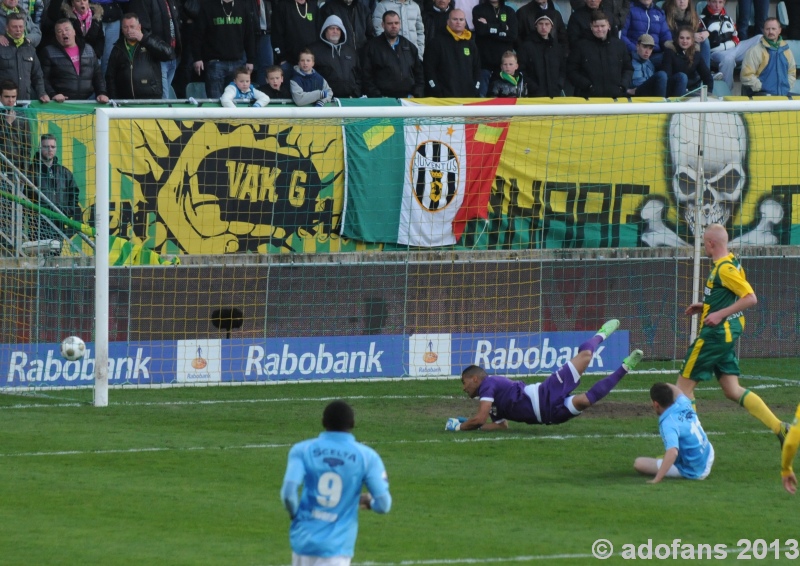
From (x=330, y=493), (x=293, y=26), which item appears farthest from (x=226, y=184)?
(x=330, y=493)

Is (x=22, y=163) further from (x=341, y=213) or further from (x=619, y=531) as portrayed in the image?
(x=619, y=531)

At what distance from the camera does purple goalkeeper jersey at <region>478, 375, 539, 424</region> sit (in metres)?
13.4

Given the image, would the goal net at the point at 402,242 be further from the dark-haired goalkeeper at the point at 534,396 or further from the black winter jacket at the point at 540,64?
the dark-haired goalkeeper at the point at 534,396

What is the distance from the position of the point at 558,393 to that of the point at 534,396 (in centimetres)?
23

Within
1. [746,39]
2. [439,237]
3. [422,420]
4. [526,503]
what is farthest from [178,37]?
[526,503]

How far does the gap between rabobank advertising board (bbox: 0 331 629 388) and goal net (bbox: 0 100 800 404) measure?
27mm

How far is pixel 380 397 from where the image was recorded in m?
16.4

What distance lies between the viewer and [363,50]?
67.6 feet

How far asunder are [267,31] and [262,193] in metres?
3.26

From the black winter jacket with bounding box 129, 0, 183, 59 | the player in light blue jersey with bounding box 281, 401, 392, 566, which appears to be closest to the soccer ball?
the black winter jacket with bounding box 129, 0, 183, 59

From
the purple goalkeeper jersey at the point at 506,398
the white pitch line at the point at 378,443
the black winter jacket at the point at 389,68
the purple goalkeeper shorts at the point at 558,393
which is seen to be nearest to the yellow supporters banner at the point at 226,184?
the black winter jacket at the point at 389,68

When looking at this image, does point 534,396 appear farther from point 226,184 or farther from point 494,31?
point 494,31

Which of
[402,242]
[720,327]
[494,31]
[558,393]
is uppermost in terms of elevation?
[494,31]

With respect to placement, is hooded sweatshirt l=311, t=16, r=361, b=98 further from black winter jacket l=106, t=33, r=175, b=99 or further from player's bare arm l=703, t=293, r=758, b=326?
player's bare arm l=703, t=293, r=758, b=326
